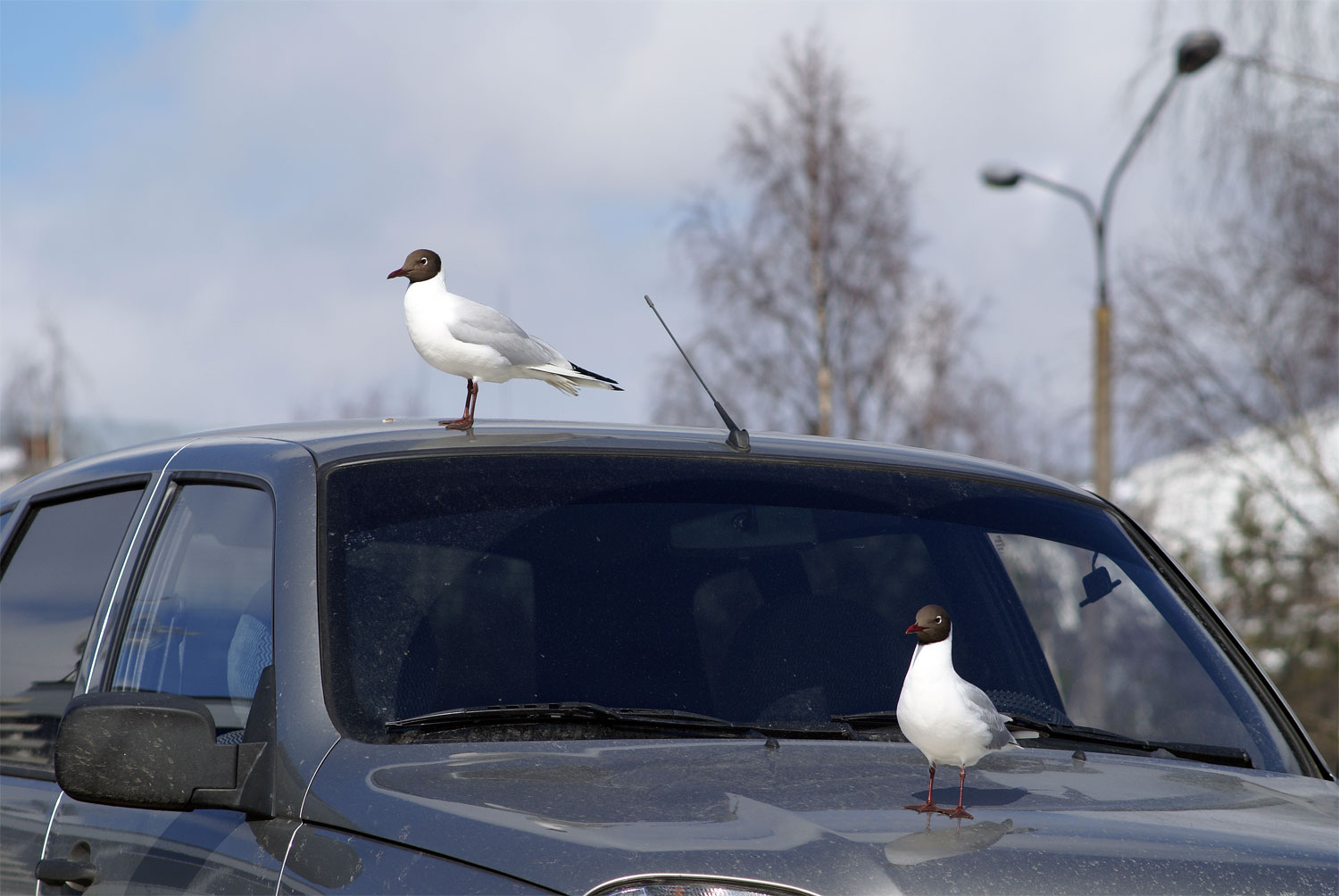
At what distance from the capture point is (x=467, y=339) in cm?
363

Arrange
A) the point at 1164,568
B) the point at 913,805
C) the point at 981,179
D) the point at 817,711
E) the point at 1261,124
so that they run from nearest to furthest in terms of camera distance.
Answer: the point at 913,805
the point at 817,711
the point at 1164,568
the point at 1261,124
the point at 981,179

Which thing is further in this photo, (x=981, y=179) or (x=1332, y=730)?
(x=1332, y=730)

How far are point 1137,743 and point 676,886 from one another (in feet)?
4.66

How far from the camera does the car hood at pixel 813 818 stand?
82.9 inches

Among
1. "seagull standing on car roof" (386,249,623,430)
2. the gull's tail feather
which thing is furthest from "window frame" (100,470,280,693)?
the gull's tail feather

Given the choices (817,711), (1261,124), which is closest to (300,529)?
(817,711)

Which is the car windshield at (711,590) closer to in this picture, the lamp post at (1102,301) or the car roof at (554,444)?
the car roof at (554,444)

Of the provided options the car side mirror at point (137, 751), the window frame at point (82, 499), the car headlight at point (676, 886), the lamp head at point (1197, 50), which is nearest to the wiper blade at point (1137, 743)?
the car headlight at point (676, 886)

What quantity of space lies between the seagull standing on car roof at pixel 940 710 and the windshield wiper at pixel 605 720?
0.39 m

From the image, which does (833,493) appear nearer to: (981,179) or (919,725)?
(919,725)

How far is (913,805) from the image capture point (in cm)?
235

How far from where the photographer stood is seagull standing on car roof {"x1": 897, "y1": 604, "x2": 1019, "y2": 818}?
242 cm

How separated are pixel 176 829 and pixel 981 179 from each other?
52.9 ft

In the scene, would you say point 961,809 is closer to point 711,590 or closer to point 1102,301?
point 711,590
